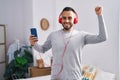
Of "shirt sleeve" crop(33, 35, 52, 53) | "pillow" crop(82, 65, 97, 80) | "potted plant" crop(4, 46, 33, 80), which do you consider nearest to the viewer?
"shirt sleeve" crop(33, 35, 52, 53)

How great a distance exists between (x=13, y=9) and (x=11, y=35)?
0.50 meters

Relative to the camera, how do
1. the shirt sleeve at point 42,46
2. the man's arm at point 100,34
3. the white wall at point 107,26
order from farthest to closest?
the white wall at point 107,26, the shirt sleeve at point 42,46, the man's arm at point 100,34

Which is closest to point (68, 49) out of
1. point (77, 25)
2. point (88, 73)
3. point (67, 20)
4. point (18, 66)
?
point (67, 20)

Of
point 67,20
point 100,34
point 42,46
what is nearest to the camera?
point 100,34

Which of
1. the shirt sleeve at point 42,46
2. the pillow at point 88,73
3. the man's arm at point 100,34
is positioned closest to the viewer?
the man's arm at point 100,34

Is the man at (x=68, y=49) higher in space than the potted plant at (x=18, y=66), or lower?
higher

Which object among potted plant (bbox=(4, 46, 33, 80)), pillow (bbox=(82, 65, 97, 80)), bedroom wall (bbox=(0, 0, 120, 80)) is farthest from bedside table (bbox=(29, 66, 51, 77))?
pillow (bbox=(82, 65, 97, 80))

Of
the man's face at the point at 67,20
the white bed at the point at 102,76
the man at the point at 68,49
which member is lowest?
the white bed at the point at 102,76

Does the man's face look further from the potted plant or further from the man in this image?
the potted plant

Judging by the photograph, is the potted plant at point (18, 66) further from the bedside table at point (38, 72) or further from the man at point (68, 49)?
the man at point (68, 49)

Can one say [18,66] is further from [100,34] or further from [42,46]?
[100,34]

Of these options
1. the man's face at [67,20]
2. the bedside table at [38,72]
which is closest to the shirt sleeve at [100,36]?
the man's face at [67,20]

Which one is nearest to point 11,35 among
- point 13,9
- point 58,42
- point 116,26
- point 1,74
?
point 13,9

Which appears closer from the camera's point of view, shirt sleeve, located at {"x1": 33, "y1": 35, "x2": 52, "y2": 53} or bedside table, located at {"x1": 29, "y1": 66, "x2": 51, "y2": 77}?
shirt sleeve, located at {"x1": 33, "y1": 35, "x2": 52, "y2": 53}
